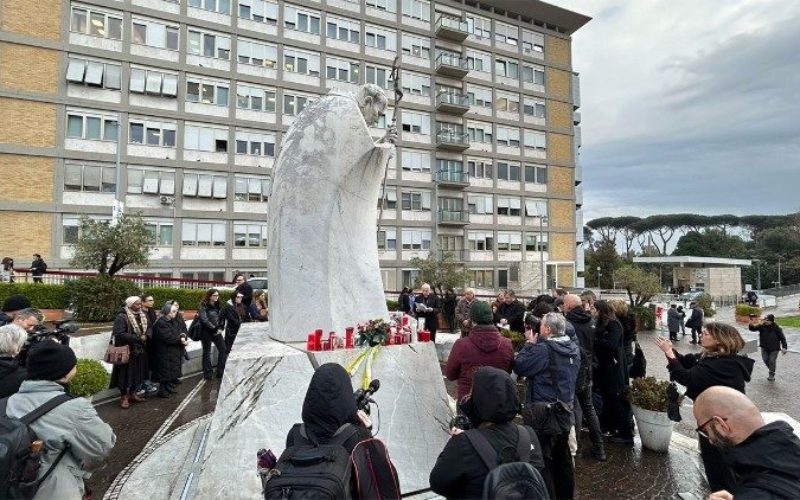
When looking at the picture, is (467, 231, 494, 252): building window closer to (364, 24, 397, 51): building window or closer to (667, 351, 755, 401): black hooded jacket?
(364, 24, 397, 51): building window

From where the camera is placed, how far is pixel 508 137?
141 ft

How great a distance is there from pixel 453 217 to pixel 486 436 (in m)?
37.8

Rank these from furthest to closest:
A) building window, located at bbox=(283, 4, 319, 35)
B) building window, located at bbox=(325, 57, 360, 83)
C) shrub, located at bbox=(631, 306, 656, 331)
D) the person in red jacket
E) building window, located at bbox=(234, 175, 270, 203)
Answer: building window, located at bbox=(325, 57, 360, 83) < building window, located at bbox=(283, 4, 319, 35) < building window, located at bbox=(234, 175, 270, 203) < shrub, located at bbox=(631, 306, 656, 331) < the person in red jacket

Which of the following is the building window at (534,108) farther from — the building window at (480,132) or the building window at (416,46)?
the building window at (416,46)

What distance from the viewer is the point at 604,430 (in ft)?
20.8

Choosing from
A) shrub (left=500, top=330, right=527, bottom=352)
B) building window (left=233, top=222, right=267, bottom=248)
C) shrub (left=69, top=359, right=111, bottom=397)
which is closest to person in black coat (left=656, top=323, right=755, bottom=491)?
shrub (left=500, top=330, right=527, bottom=352)

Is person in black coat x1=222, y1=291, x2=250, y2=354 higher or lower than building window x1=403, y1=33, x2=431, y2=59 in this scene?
lower

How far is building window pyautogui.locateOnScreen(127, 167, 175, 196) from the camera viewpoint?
29.0 meters

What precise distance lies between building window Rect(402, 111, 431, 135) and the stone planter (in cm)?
3534

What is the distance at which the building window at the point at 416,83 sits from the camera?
128 ft

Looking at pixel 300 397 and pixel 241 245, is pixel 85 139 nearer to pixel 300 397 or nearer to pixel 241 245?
pixel 241 245

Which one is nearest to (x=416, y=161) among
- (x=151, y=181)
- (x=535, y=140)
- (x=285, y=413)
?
(x=535, y=140)

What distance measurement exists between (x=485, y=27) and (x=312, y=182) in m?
43.1

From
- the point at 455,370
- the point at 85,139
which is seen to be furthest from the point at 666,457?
the point at 85,139
